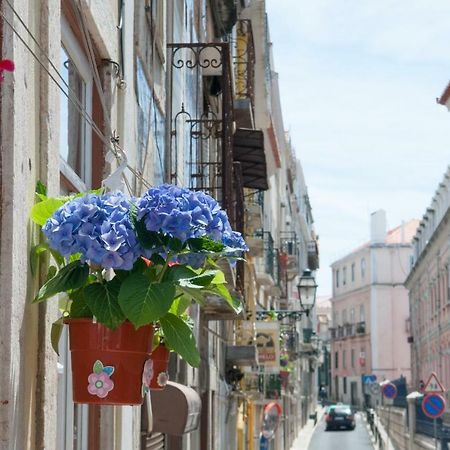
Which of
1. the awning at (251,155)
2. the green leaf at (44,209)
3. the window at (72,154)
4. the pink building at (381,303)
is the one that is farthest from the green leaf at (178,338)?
the pink building at (381,303)

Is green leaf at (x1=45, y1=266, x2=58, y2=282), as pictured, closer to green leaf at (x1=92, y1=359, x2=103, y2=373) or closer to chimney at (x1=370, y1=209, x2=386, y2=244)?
green leaf at (x1=92, y1=359, x2=103, y2=373)

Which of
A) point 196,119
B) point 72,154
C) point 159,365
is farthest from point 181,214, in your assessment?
point 196,119

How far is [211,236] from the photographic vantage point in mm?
4441

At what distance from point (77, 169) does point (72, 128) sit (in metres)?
0.30

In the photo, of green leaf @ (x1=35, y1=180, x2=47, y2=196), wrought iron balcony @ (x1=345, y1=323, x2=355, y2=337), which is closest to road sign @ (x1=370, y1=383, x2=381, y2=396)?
green leaf @ (x1=35, y1=180, x2=47, y2=196)

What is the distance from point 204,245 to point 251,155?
1492 centimetres

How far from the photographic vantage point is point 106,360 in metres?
4.55

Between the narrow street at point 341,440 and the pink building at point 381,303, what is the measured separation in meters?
20.9

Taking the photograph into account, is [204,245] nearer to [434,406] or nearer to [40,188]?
[40,188]

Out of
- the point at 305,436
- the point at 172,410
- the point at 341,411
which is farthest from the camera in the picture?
the point at 341,411

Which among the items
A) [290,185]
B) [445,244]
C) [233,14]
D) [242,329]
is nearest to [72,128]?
[233,14]

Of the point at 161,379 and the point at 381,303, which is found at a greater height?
the point at 381,303

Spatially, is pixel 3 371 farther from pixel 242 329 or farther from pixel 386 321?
pixel 386 321

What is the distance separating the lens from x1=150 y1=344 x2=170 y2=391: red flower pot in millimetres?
5276
